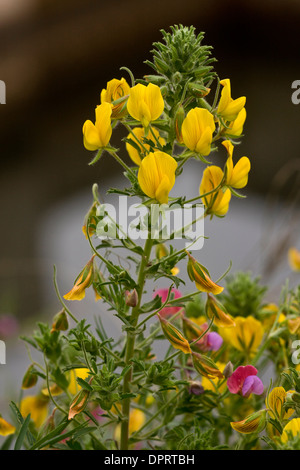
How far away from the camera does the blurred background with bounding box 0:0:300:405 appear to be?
1318mm

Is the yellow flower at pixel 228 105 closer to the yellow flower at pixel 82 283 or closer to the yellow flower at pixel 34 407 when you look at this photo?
the yellow flower at pixel 82 283

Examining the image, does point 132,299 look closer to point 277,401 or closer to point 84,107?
point 277,401

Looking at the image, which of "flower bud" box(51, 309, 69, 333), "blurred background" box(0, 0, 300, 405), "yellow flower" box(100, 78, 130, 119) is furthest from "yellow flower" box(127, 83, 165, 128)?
"blurred background" box(0, 0, 300, 405)

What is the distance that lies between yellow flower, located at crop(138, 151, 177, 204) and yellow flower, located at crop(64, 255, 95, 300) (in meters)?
0.06

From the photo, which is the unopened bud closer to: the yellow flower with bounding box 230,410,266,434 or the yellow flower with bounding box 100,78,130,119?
the yellow flower with bounding box 230,410,266,434

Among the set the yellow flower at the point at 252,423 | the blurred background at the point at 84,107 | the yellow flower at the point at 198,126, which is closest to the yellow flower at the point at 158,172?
the yellow flower at the point at 198,126

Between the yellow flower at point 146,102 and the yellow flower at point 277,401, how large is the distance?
15 centimetres

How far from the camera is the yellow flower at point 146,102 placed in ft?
1.05

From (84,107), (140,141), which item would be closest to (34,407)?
(140,141)

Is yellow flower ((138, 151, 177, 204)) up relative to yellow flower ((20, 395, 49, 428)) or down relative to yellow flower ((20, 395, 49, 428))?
up

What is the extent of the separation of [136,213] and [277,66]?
155 cm

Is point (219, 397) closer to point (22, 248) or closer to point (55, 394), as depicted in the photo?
point (55, 394)
